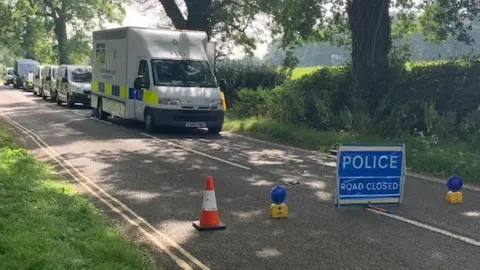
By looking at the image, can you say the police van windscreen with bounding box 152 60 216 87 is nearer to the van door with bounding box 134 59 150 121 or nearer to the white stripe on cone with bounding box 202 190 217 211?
the van door with bounding box 134 59 150 121

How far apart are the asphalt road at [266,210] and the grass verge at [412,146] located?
0.97 metres

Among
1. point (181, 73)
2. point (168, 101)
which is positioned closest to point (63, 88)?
point (181, 73)

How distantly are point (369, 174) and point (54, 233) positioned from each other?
4.57 meters

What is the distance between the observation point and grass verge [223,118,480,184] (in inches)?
453

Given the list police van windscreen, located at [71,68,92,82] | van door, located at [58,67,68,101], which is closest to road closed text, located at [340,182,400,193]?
police van windscreen, located at [71,68,92,82]

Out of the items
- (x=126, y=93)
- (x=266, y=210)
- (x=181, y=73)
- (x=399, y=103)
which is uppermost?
(x=181, y=73)

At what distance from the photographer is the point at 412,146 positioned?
1359 centimetres

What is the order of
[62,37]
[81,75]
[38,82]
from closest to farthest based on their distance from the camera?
1. [81,75]
2. [38,82]
3. [62,37]

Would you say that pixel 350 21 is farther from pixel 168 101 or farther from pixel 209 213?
pixel 209 213

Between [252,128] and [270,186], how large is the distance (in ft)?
31.5

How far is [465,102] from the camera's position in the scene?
14.7 m

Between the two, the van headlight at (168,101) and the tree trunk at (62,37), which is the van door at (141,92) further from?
the tree trunk at (62,37)

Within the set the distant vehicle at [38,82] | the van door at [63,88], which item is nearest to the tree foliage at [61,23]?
the distant vehicle at [38,82]

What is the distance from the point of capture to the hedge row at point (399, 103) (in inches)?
575
